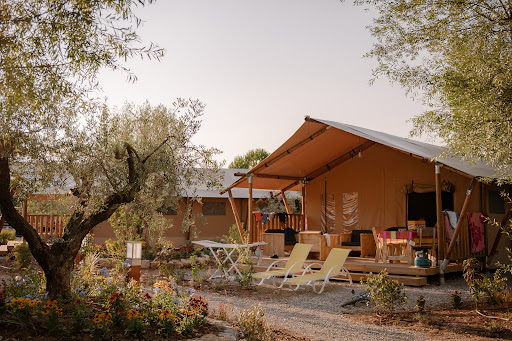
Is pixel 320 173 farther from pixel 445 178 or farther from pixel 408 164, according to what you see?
pixel 445 178

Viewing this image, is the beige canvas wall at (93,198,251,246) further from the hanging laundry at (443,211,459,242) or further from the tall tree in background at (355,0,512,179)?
the tall tree in background at (355,0,512,179)

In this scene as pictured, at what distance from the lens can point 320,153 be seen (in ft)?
42.6

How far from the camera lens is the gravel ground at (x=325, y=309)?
548 cm

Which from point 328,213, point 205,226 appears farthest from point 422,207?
point 205,226

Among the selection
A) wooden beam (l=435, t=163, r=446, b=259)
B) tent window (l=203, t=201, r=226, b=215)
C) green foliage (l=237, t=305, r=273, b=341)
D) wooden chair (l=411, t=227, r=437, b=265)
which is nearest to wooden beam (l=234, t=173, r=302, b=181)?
wooden chair (l=411, t=227, r=437, b=265)

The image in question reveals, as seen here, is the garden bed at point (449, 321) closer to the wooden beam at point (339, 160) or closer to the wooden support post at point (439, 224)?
the wooden support post at point (439, 224)

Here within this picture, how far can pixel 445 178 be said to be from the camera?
38.5ft

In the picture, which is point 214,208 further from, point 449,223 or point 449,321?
point 449,321

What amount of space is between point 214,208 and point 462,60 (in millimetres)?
13759

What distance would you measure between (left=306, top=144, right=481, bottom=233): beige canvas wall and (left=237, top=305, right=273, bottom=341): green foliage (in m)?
7.93

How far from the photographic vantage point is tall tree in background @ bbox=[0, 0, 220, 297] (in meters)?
4.51

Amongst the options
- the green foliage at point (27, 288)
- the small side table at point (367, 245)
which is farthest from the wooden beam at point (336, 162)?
the green foliage at point (27, 288)

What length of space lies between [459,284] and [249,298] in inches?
171

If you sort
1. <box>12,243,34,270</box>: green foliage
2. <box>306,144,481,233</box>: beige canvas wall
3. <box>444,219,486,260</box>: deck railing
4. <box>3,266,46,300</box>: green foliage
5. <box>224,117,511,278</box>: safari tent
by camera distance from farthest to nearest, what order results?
1. <box>306,144,481,233</box>: beige canvas wall
2. <box>224,117,511,278</box>: safari tent
3. <box>12,243,34,270</box>: green foliage
4. <box>444,219,486,260</box>: deck railing
5. <box>3,266,46,300</box>: green foliage
